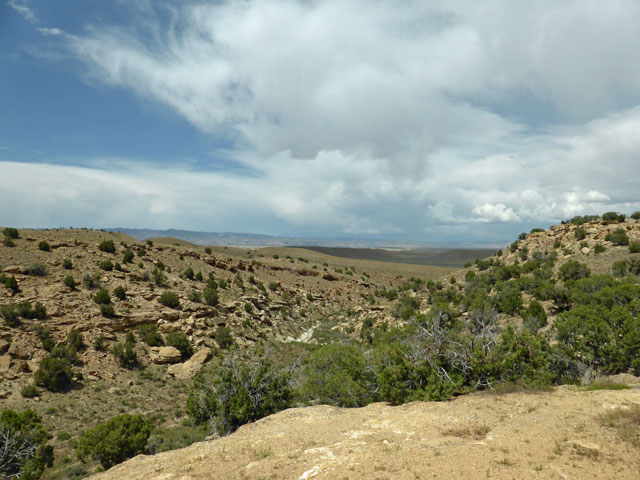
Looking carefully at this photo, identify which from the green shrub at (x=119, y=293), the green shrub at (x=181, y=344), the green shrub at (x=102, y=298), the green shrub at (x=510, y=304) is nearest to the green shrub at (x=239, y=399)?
the green shrub at (x=181, y=344)

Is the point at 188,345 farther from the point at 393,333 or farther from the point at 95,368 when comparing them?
the point at 393,333

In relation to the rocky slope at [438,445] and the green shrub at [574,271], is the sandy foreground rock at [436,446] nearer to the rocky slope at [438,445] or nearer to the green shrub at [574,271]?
the rocky slope at [438,445]

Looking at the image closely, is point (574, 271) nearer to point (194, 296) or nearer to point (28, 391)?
point (194, 296)

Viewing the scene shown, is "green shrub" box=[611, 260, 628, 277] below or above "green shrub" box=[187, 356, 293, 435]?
above

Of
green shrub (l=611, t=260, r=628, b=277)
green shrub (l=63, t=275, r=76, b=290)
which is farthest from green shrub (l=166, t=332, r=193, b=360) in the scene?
green shrub (l=611, t=260, r=628, b=277)

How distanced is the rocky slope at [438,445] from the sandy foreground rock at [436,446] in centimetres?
2

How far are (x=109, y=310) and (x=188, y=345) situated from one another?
21.6ft

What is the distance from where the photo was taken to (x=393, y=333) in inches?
707

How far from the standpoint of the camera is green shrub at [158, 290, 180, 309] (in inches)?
1151

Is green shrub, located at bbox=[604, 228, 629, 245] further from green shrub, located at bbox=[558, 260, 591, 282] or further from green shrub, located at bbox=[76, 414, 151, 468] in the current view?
green shrub, located at bbox=[76, 414, 151, 468]

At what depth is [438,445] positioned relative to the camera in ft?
24.7

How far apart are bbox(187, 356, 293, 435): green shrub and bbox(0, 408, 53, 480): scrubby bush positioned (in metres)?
5.30

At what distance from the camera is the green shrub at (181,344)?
24703 mm

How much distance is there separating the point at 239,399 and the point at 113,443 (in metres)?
4.79
